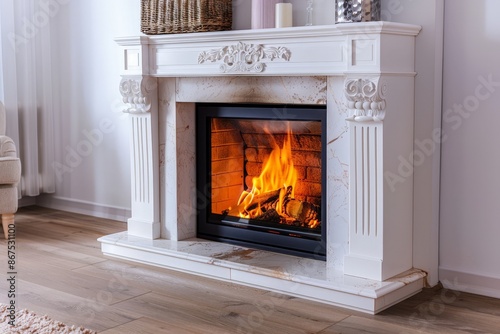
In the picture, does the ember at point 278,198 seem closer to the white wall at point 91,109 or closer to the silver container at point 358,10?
the silver container at point 358,10

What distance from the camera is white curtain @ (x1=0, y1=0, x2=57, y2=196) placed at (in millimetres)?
4773

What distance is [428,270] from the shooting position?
3.07 meters

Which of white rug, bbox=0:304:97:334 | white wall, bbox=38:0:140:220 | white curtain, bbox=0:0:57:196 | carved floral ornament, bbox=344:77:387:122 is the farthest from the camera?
white curtain, bbox=0:0:57:196

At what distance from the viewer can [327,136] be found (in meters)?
3.11

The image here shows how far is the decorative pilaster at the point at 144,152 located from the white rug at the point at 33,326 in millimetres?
1068

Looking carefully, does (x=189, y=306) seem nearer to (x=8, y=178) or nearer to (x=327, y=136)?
(x=327, y=136)

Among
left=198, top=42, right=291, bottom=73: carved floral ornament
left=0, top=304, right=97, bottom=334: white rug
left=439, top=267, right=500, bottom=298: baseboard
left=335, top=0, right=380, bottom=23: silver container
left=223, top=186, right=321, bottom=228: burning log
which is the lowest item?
left=0, top=304, right=97, bottom=334: white rug

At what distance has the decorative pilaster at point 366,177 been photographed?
283 cm

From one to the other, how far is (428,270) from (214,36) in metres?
1.43

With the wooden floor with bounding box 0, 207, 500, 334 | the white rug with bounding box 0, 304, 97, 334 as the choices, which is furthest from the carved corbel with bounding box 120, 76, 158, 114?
the white rug with bounding box 0, 304, 97, 334

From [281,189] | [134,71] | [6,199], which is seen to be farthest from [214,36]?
[6,199]

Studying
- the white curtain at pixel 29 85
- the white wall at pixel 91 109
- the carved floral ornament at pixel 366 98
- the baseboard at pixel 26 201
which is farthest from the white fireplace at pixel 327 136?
the baseboard at pixel 26 201

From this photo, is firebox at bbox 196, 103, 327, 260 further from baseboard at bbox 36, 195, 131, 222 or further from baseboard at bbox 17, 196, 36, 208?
baseboard at bbox 17, 196, 36, 208

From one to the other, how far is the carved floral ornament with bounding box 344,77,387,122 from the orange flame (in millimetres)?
539
